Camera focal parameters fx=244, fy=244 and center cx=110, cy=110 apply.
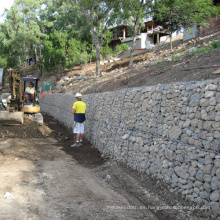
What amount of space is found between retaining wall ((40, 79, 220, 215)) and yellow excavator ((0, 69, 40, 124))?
605cm

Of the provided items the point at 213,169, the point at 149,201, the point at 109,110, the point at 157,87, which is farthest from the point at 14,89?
the point at 213,169

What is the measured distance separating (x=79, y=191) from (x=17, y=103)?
9.31 metres

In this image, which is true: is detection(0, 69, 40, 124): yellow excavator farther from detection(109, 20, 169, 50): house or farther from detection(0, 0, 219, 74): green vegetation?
detection(109, 20, 169, 50): house

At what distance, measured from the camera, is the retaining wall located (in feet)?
12.7

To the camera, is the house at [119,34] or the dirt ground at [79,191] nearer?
the dirt ground at [79,191]

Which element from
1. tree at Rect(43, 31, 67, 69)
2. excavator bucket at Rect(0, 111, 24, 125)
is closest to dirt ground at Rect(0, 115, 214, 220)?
excavator bucket at Rect(0, 111, 24, 125)

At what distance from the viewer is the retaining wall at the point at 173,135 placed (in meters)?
3.88

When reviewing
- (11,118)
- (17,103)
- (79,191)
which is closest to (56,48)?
(17,103)

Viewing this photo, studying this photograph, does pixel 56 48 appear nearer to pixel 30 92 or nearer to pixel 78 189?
pixel 30 92

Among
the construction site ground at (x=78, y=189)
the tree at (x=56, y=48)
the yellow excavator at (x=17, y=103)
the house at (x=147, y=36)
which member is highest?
the house at (x=147, y=36)

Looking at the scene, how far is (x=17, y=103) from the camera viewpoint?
13109mm

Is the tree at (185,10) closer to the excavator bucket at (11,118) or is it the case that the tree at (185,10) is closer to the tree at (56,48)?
the excavator bucket at (11,118)

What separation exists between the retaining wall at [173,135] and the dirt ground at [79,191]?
0.90 ft

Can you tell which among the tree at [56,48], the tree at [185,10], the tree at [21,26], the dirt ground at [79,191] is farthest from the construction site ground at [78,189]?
the tree at [21,26]
